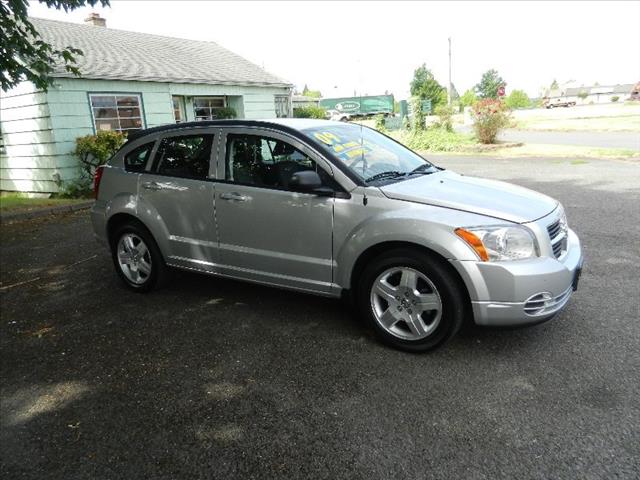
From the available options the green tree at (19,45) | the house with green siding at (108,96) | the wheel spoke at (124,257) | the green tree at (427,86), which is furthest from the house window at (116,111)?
the green tree at (427,86)

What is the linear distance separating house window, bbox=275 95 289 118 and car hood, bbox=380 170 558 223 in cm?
1588

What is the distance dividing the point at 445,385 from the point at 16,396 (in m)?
2.89

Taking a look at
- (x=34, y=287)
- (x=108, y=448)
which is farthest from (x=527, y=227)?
(x=34, y=287)

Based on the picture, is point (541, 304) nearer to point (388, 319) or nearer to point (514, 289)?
point (514, 289)

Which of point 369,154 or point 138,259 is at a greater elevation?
point 369,154

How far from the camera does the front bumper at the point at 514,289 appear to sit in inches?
126

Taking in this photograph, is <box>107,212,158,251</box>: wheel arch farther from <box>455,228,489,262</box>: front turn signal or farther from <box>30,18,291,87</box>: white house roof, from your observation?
<box>30,18,291,87</box>: white house roof

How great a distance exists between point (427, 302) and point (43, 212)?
31.2 feet

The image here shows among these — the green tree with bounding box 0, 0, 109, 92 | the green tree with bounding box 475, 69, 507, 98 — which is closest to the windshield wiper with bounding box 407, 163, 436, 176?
the green tree with bounding box 0, 0, 109, 92

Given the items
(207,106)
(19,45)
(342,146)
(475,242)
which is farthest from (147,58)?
(475,242)

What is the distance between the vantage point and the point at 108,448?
8.94 ft

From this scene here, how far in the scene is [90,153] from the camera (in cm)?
1239

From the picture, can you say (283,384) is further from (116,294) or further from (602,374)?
(116,294)

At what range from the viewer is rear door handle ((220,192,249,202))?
4.19 m
